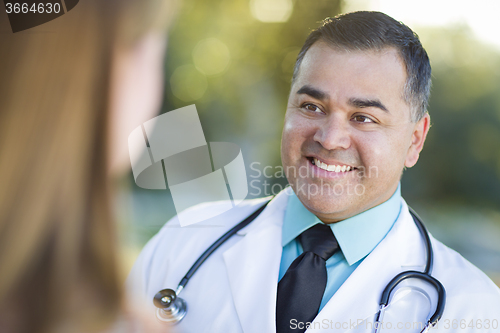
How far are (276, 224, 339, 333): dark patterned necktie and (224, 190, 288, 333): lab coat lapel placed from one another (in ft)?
0.11

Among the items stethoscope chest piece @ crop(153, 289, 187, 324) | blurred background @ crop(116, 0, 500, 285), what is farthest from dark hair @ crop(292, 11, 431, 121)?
blurred background @ crop(116, 0, 500, 285)

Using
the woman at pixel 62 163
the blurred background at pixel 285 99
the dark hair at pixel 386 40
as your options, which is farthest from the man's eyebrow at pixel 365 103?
the blurred background at pixel 285 99

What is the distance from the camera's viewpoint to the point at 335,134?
116 cm

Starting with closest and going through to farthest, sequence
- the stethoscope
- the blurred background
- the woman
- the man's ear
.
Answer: the woman → the stethoscope → the man's ear → the blurred background

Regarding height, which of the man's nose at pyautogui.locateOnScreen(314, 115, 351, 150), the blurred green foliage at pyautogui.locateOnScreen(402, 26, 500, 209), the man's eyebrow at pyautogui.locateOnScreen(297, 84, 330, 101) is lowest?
the blurred green foliage at pyautogui.locateOnScreen(402, 26, 500, 209)

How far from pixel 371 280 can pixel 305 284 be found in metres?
0.21

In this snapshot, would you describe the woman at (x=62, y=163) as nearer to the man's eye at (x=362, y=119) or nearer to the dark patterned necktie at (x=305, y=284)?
the dark patterned necktie at (x=305, y=284)

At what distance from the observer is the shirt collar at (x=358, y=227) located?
3.82 feet

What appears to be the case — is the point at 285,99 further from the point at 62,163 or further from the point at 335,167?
the point at 62,163

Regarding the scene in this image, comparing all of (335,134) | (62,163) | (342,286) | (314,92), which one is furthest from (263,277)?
(62,163)

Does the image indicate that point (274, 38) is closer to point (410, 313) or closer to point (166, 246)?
point (166, 246)

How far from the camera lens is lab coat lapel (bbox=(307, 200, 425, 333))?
104 cm

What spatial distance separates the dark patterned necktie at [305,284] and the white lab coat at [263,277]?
35 mm

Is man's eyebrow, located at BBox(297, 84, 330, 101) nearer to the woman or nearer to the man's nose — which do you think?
the man's nose
